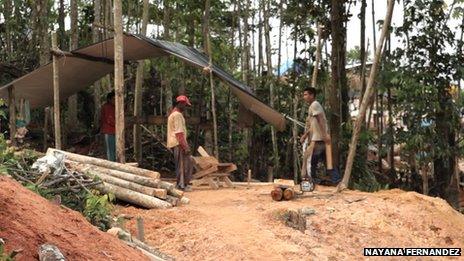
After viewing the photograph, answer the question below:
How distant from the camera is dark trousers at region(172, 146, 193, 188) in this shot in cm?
881

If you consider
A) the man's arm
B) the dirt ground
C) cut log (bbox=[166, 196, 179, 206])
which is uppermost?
the man's arm

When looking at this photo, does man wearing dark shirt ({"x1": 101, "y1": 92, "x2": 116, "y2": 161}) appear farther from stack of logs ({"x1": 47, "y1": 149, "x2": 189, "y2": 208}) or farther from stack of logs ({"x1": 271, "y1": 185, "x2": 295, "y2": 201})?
stack of logs ({"x1": 271, "y1": 185, "x2": 295, "y2": 201})

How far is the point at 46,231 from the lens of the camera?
12.7 feet

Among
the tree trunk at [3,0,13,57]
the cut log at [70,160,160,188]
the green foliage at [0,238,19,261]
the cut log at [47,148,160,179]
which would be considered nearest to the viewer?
the green foliage at [0,238,19,261]

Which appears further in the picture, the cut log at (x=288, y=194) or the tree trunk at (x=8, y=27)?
the tree trunk at (x=8, y=27)

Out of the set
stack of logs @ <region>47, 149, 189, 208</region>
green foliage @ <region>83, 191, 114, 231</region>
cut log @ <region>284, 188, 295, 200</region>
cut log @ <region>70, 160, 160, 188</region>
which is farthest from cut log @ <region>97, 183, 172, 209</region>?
cut log @ <region>284, 188, 295, 200</region>

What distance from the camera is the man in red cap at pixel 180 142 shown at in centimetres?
864

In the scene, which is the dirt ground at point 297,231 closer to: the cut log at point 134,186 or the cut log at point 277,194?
the cut log at point 277,194

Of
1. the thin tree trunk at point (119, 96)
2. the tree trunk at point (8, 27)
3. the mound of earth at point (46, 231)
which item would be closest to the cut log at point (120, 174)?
the thin tree trunk at point (119, 96)

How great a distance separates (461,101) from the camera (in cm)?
1249

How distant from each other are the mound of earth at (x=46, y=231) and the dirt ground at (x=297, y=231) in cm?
137

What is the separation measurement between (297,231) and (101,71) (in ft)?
21.3

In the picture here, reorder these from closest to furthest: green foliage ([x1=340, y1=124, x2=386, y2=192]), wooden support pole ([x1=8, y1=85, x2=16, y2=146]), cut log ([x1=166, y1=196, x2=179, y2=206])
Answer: cut log ([x1=166, y1=196, x2=179, y2=206]), wooden support pole ([x1=8, y1=85, x2=16, y2=146]), green foliage ([x1=340, y1=124, x2=386, y2=192])

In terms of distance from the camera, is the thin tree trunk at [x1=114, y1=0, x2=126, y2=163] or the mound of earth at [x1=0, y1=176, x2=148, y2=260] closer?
the mound of earth at [x1=0, y1=176, x2=148, y2=260]
